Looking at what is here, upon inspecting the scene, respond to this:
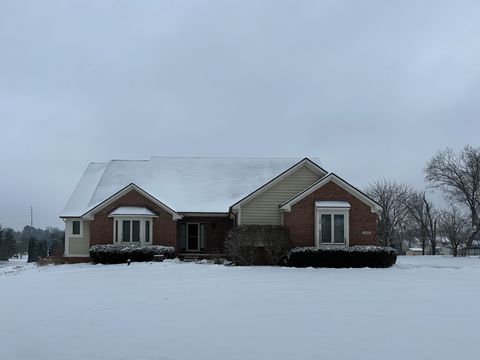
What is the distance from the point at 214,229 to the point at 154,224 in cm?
392

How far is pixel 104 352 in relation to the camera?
8.61 meters

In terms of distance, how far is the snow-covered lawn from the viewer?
870cm

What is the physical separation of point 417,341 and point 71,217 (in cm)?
2634

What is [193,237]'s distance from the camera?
33406 millimetres

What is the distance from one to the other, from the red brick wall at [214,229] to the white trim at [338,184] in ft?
22.2

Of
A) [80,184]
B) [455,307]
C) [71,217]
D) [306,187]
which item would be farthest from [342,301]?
[80,184]

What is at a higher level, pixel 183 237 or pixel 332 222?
pixel 332 222

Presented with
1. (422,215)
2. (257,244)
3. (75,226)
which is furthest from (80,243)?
(422,215)

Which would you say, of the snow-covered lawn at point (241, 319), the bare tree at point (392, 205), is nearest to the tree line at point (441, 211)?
the bare tree at point (392, 205)

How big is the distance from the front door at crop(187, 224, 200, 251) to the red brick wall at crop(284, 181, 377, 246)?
26.6ft

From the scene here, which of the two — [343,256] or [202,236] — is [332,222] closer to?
[343,256]

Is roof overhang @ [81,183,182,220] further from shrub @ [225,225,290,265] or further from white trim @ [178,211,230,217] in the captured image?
shrub @ [225,225,290,265]

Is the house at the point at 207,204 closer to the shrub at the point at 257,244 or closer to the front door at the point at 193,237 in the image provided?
the front door at the point at 193,237

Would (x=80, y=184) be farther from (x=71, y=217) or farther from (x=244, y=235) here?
(x=244, y=235)
